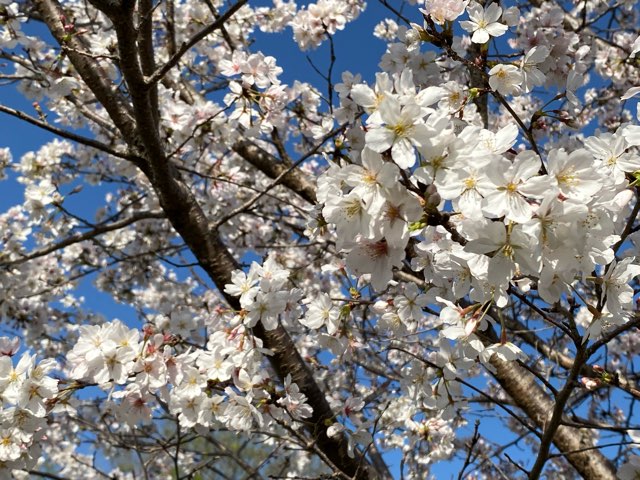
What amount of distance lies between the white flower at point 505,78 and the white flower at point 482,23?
0.14 metres

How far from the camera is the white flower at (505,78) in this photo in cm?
168

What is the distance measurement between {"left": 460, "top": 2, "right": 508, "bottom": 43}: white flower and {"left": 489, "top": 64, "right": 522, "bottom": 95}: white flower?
0.14 m

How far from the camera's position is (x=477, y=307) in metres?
1.35

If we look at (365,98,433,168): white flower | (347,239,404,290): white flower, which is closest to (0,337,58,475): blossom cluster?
(347,239,404,290): white flower

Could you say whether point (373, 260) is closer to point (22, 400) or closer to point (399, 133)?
point (399, 133)

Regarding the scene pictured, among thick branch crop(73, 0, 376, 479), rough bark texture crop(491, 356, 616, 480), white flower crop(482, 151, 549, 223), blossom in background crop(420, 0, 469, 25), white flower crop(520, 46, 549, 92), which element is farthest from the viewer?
rough bark texture crop(491, 356, 616, 480)

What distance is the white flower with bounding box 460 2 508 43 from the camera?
5.72 feet

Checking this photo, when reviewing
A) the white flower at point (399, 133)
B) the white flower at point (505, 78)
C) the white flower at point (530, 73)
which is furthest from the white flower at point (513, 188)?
the white flower at point (530, 73)

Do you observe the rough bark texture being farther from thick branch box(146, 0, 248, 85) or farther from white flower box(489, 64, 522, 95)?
thick branch box(146, 0, 248, 85)

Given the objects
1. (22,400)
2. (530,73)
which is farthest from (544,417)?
(22,400)

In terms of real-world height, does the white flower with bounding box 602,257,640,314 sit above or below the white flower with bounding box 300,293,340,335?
below

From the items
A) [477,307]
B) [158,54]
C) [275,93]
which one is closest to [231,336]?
[477,307]

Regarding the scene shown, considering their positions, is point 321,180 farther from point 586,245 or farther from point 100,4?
point 100,4

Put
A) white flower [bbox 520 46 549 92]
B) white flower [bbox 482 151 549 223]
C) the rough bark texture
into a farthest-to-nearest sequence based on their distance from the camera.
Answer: the rough bark texture
white flower [bbox 520 46 549 92]
white flower [bbox 482 151 549 223]
